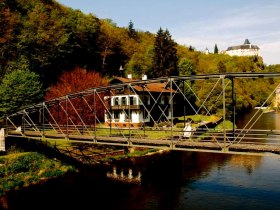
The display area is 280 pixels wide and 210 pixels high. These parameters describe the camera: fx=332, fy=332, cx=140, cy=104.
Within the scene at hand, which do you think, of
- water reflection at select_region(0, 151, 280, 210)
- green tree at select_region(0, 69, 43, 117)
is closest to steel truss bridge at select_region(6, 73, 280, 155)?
green tree at select_region(0, 69, 43, 117)

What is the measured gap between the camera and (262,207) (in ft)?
76.2

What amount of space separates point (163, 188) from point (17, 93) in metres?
24.7

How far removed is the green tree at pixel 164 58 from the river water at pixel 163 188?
49.9 m

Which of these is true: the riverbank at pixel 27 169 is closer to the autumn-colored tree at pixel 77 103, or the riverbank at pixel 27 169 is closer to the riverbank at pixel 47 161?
the riverbank at pixel 47 161

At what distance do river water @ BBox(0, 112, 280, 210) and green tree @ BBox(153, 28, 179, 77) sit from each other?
49941 mm

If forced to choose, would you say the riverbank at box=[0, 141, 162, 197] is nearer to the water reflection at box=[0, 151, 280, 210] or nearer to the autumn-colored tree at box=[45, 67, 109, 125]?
the water reflection at box=[0, 151, 280, 210]

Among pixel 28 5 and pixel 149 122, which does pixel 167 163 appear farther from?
pixel 28 5

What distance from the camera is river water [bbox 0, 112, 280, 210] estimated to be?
81.3 feet

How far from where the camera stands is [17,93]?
43125 mm

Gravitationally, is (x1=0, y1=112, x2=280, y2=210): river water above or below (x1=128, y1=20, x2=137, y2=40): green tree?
below

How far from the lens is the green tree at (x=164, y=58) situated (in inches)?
3378

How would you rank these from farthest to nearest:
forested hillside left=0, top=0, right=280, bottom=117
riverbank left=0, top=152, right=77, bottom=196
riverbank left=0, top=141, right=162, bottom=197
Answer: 1. forested hillside left=0, top=0, right=280, bottom=117
2. riverbank left=0, top=141, right=162, bottom=197
3. riverbank left=0, top=152, right=77, bottom=196

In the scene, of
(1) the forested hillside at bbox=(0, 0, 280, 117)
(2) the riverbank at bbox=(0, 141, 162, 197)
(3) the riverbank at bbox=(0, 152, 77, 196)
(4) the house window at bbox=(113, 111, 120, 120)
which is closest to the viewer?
(3) the riverbank at bbox=(0, 152, 77, 196)

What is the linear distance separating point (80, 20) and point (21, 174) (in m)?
59.6
